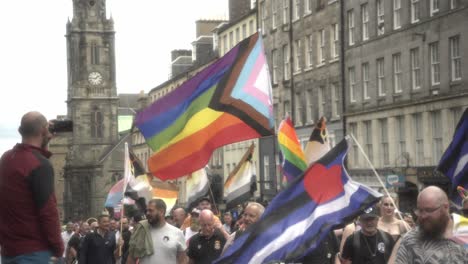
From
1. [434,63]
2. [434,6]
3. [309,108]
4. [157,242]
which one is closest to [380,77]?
[434,63]

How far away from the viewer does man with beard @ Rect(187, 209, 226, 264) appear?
14789mm

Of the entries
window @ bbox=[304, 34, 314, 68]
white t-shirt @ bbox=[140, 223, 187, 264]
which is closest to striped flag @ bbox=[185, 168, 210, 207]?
white t-shirt @ bbox=[140, 223, 187, 264]

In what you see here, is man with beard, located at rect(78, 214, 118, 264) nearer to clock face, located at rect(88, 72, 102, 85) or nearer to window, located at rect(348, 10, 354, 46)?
window, located at rect(348, 10, 354, 46)

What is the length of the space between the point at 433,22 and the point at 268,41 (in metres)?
23.4

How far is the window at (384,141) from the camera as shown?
5034 cm

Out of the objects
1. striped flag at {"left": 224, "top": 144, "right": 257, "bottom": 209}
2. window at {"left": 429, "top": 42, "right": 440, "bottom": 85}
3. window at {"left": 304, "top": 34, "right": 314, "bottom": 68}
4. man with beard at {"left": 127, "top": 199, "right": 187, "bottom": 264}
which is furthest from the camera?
window at {"left": 304, "top": 34, "right": 314, "bottom": 68}

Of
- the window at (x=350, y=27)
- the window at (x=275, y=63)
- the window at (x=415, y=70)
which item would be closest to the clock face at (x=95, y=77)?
the window at (x=275, y=63)

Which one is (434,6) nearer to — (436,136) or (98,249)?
(436,136)

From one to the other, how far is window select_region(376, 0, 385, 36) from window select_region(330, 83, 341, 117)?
5897mm

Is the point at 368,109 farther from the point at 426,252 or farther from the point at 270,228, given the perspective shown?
the point at 426,252

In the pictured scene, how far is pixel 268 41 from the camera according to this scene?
6831cm

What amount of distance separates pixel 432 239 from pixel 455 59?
3646cm

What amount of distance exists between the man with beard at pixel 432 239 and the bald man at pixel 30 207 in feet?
7.85

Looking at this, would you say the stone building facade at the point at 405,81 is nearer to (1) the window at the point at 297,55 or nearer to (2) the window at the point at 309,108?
(2) the window at the point at 309,108
